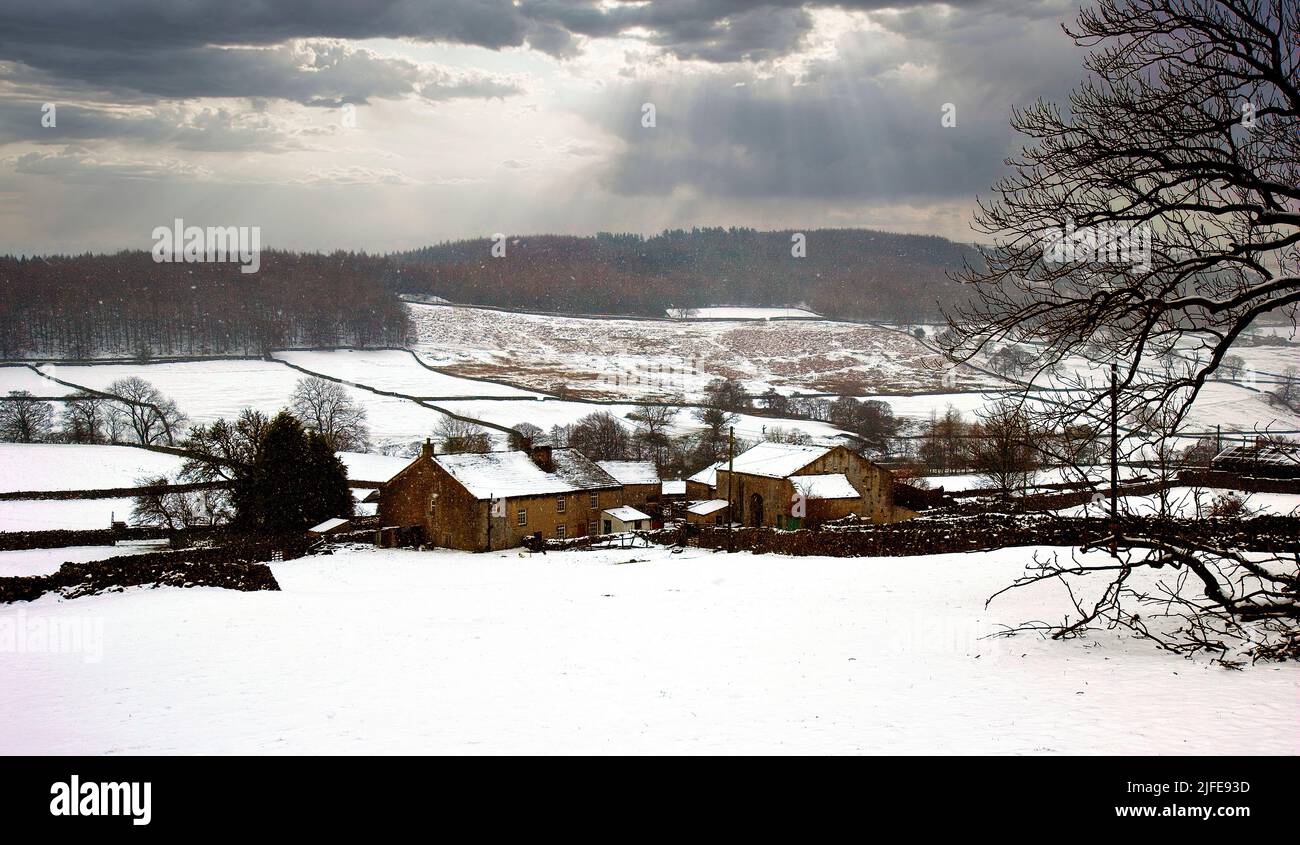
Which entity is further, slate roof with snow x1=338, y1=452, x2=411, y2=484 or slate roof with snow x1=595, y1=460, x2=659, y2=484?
slate roof with snow x1=338, y1=452, x2=411, y2=484

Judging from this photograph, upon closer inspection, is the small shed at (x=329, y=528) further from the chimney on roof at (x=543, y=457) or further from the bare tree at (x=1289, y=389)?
the bare tree at (x=1289, y=389)

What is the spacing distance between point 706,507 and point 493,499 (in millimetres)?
16566

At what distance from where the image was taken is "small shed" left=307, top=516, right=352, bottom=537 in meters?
40.6

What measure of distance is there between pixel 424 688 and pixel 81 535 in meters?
37.7

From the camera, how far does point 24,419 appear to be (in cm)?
7194

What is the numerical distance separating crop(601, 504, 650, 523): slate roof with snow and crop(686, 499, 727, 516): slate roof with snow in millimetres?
4325

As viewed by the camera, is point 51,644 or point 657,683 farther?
point 51,644

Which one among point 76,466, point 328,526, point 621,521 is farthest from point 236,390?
point 621,521

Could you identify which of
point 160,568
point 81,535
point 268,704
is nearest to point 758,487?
point 160,568

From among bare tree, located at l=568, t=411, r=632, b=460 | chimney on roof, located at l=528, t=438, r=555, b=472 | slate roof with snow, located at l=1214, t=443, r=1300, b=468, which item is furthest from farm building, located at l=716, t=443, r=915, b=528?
slate roof with snow, located at l=1214, t=443, r=1300, b=468

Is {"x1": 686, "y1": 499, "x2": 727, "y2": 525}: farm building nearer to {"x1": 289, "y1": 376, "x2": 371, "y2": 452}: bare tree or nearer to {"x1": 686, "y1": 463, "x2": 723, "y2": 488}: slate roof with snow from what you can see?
{"x1": 686, "y1": 463, "x2": 723, "y2": 488}: slate roof with snow
